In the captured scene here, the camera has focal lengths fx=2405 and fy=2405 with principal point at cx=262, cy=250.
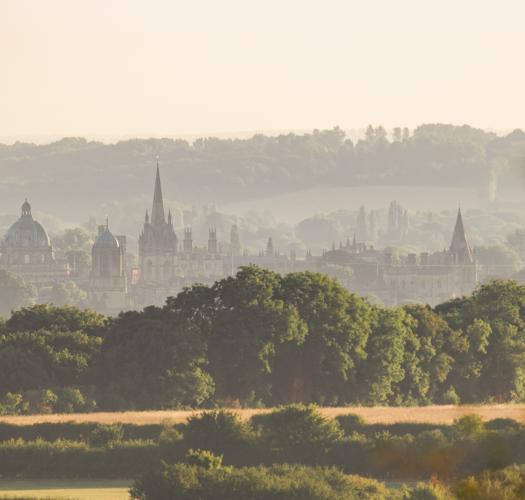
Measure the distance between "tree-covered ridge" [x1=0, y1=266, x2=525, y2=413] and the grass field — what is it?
18.5 metres

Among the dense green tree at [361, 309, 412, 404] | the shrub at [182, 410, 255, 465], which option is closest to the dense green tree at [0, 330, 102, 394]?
the dense green tree at [361, 309, 412, 404]

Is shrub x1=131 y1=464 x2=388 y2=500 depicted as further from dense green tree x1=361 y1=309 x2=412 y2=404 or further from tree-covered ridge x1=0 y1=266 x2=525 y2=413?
dense green tree x1=361 y1=309 x2=412 y2=404

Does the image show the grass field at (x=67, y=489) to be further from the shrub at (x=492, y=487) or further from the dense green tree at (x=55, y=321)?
the dense green tree at (x=55, y=321)

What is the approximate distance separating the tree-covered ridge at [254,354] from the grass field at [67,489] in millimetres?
18471

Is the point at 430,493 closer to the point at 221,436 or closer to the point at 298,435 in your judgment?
the point at 221,436

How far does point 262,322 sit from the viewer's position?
92.8 meters

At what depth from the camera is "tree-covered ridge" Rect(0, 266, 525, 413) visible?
287 ft

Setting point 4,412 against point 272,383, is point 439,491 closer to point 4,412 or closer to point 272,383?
point 4,412

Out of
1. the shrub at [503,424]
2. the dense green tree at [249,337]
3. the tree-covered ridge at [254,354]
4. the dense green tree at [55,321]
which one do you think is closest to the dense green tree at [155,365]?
the tree-covered ridge at [254,354]

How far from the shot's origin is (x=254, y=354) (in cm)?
9094

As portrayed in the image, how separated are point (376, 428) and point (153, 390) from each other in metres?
19.5

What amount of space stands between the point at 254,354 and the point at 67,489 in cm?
3091

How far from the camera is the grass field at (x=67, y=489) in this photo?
188ft

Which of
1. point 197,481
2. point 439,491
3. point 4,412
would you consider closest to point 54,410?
point 4,412
